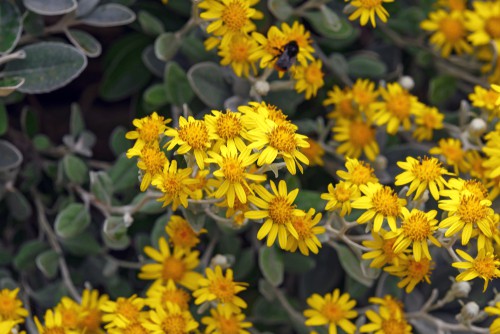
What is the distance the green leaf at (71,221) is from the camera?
2.36 metres

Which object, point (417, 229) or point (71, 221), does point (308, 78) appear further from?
point (71, 221)

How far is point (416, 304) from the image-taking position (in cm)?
247

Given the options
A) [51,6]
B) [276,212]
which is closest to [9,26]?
[51,6]

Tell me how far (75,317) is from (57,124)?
1.22 metres

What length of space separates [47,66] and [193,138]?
782mm

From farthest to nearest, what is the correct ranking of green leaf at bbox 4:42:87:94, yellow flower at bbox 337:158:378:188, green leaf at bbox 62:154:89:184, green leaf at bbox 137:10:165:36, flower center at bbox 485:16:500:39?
flower center at bbox 485:16:500:39, green leaf at bbox 137:10:165:36, green leaf at bbox 62:154:89:184, green leaf at bbox 4:42:87:94, yellow flower at bbox 337:158:378:188

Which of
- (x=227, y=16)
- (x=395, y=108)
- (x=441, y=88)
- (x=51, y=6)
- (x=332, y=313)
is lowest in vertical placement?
(x=332, y=313)

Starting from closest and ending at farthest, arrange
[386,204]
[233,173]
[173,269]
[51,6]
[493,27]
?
[233,173] → [386,204] → [173,269] → [51,6] → [493,27]

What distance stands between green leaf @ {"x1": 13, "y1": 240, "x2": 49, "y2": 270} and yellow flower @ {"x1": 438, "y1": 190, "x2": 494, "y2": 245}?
51.9 inches

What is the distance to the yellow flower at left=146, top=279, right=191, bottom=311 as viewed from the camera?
2.16m

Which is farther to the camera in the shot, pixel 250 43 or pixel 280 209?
pixel 250 43

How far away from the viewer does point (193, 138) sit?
1.86 m

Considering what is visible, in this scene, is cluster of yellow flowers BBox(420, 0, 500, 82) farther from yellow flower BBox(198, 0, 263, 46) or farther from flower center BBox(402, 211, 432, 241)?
flower center BBox(402, 211, 432, 241)

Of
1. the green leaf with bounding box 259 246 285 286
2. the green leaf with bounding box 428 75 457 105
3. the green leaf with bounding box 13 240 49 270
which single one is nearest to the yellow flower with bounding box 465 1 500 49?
the green leaf with bounding box 428 75 457 105
